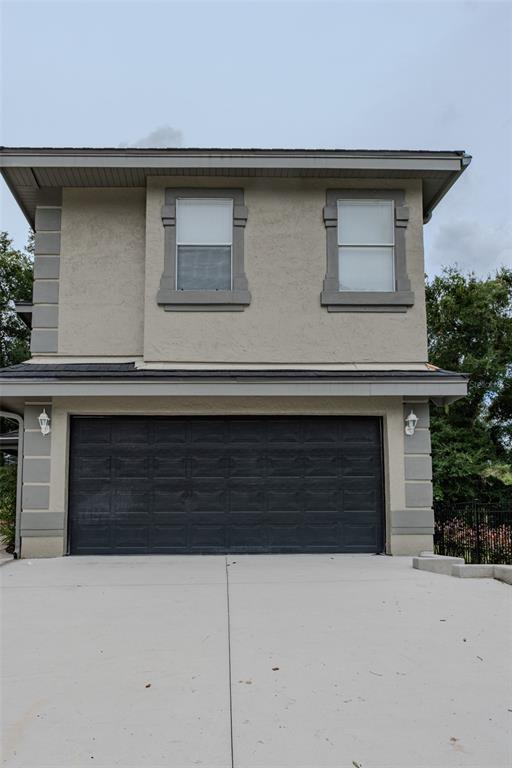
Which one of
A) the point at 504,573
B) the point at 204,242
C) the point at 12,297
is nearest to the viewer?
the point at 504,573

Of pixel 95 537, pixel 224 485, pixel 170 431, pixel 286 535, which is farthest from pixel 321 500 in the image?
pixel 95 537

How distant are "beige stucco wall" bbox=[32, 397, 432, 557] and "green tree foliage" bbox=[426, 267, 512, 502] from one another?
7.66 m

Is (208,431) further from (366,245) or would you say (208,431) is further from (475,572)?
(475,572)

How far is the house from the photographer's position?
10406 millimetres

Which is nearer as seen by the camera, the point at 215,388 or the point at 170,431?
the point at 215,388

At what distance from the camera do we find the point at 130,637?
564 cm

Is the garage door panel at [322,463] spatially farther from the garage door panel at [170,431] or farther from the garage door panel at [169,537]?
the garage door panel at [169,537]

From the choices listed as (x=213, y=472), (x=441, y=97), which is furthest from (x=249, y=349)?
(x=441, y=97)

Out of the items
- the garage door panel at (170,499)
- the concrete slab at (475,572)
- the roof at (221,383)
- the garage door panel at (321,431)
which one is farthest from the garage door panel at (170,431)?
the concrete slab at (475,572)

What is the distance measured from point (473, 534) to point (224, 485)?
19.1 ft

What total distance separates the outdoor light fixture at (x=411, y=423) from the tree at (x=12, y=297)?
1899 cm

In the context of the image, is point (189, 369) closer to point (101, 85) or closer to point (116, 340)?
point (116, 340)

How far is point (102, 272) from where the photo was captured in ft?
36.4

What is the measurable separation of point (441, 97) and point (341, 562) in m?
15.8
